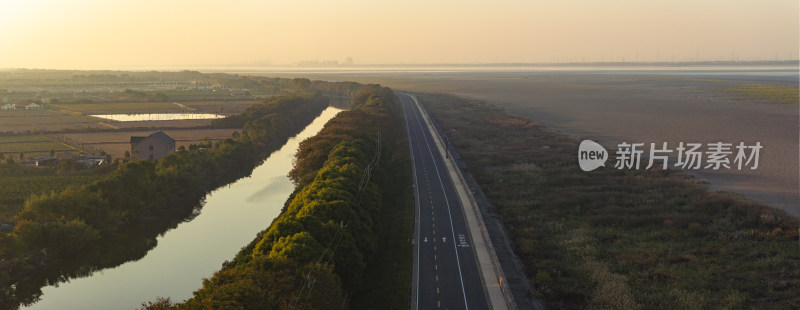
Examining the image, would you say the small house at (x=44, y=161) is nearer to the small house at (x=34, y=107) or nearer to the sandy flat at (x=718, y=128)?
the sandy flat at (x=718, y=128)

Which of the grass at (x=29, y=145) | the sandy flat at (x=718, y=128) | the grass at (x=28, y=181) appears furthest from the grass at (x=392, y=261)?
the grass at (x=29, y=145)

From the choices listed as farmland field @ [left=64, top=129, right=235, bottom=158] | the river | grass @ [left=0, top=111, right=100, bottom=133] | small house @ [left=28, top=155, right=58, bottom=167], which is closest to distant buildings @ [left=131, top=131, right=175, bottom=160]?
farmland field @ [left=64, top=129, right=235, bottom=158]

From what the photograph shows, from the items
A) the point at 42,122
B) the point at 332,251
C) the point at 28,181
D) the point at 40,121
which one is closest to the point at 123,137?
the point at 42,122

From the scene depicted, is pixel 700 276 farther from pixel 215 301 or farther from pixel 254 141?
pixel 254 141

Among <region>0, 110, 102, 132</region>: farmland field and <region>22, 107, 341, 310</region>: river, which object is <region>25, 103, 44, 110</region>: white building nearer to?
<region>0, 110, 102, 132</region>: farmland field

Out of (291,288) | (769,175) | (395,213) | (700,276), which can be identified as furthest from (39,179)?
(769,175)

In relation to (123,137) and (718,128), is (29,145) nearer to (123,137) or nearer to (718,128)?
(123,137)
